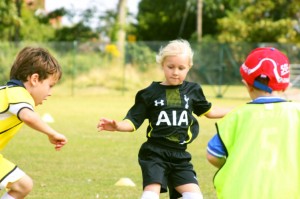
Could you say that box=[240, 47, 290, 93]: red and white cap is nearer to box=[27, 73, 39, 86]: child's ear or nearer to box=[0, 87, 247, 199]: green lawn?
box=[27, 73, 39, 86]: child's ear

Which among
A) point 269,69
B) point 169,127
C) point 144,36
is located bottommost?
point 144,36

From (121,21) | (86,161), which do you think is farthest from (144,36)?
(86,161)

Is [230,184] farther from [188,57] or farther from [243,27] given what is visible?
[243,27]

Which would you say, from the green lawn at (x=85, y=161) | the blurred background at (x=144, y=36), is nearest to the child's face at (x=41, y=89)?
the green lawn at (x=85, y=161)

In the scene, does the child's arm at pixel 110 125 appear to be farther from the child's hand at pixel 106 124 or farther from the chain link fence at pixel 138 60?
the chain link fence at pixel 138 60

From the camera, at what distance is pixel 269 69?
3902mm

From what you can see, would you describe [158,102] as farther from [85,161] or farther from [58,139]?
[85,161]

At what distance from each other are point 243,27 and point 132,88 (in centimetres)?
1277

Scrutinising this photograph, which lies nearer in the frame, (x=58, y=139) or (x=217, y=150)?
(x=217, y=150)

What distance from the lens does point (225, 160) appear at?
4016 mm

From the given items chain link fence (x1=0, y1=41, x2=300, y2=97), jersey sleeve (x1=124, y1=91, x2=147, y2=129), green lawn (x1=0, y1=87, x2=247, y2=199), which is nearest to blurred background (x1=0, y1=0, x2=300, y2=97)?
chain link fence (x1=0, y1=41, x2=300, y2=97)

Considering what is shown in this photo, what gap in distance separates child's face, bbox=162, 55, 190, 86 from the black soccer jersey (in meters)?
0.09

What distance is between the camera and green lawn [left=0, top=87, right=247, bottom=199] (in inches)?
311

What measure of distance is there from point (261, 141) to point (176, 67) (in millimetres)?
2325
